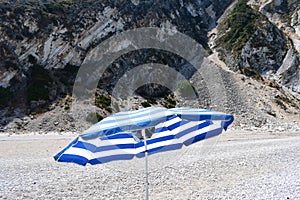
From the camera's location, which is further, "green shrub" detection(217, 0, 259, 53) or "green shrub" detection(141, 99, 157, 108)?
"green shrub" detection(217, 0, 259, 53)

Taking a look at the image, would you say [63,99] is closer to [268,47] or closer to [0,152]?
[0,152]

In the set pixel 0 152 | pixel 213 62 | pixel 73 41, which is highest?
pixel 73 41

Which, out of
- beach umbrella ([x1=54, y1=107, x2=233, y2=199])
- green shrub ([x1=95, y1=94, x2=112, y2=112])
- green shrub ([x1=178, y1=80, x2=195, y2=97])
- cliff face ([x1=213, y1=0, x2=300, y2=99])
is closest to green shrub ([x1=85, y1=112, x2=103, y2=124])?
green shrub ([x1=95, y1=94, x2=112, y2=112])

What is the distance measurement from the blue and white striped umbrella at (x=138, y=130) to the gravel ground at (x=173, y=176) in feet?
13.1

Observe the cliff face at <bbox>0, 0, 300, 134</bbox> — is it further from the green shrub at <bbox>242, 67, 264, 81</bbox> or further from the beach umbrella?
the beach umbrella

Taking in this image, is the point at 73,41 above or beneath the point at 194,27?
beneath

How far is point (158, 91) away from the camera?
4012cm

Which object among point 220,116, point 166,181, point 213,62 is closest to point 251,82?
point 213,62

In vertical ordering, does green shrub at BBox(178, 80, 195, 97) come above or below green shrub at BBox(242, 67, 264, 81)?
below

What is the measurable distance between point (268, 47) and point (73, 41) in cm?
3782

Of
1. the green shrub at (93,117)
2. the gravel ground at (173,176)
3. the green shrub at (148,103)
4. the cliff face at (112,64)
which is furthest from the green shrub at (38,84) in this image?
the gravel ground at (173,176)

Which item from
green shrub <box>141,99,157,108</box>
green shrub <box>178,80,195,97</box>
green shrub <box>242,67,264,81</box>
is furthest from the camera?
green shrub <box>242,67,264,81</box>

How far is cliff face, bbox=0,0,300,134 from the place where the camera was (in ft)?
105

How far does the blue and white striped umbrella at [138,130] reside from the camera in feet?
20.4
